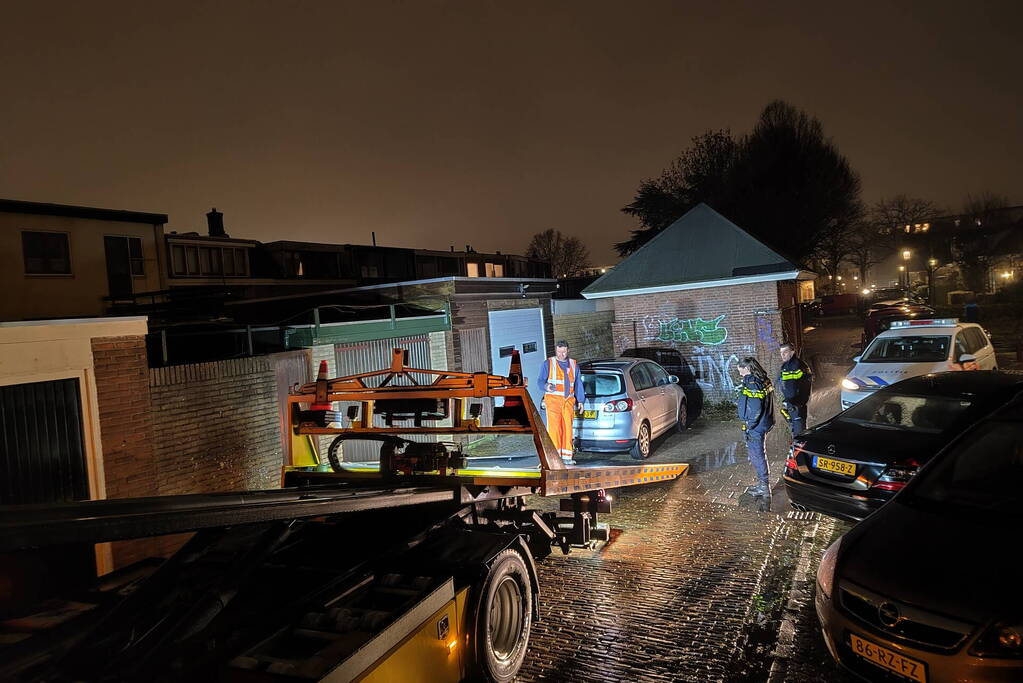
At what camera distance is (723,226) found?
631 inches

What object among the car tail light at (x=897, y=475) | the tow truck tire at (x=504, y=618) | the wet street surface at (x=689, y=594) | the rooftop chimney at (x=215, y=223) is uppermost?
the rooftop chimney at (x=215, y=223)

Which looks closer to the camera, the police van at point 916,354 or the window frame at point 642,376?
the window frame at point 642,376

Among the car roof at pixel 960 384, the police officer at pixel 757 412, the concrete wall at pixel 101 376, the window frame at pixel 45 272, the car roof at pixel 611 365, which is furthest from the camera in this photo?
the window frame at pixel 45 272

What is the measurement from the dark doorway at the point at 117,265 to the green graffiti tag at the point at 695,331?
20.7 m

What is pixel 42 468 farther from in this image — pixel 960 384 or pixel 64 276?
pixel 64 276

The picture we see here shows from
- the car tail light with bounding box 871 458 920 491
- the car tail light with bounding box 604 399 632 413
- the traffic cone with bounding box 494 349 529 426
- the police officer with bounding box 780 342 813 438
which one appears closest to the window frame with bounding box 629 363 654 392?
the car tail light with bounding box 604 399 632 413

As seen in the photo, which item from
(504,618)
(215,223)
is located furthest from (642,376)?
(215,223)

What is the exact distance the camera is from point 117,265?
2327 cm

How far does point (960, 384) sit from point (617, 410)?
445 centimetres

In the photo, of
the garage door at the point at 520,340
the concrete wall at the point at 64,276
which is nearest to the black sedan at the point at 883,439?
the garage door at the point at 520,340

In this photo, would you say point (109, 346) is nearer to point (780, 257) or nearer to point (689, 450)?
point (689, 450)

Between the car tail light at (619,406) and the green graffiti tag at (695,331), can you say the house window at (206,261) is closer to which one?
the green graffiti tag at (695,331)

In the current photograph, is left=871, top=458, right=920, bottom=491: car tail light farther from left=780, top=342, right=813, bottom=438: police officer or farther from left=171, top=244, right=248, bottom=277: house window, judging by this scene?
left=171, top=244, right=248, bottom=277: house window

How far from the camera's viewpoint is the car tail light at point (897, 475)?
5.44m
